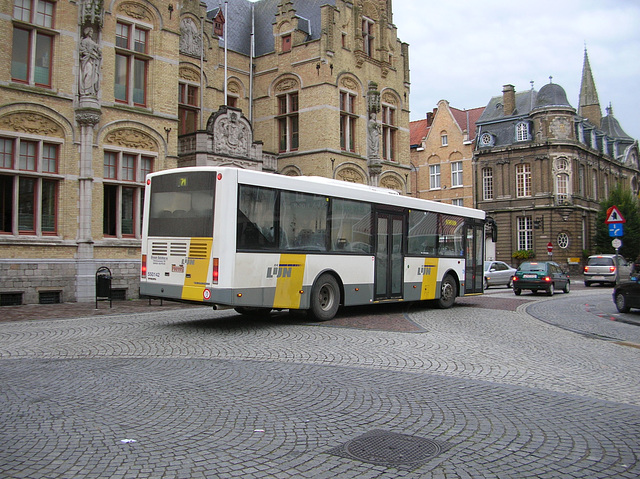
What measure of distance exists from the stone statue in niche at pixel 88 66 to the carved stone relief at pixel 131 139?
58.9 inches

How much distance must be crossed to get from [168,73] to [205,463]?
20.2 metres

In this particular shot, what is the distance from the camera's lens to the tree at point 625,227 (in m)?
53.4

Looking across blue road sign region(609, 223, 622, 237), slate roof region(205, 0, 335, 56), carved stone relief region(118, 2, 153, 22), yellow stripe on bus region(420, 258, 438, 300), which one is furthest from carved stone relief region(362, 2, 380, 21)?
yellow stripe on bus region(420, 258, 438, 300)

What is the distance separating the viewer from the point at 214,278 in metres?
11.1

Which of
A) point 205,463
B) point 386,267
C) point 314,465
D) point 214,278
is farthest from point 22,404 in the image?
point 386,267

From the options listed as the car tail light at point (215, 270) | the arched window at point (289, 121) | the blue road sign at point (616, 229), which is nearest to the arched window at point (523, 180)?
the arched window at point (289, 121)

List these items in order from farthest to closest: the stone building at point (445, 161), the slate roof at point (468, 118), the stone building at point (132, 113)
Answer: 1. the slate roof at point (468, 118)
2. the stone building at point (445, 161)
3. the stone building at point (132, 113)

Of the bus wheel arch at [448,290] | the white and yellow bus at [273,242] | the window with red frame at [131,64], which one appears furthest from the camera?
the window with red frame at [131,64]

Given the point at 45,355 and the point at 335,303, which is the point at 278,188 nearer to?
the point at 335,303

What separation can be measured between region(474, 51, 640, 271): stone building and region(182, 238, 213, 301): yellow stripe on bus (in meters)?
45.0

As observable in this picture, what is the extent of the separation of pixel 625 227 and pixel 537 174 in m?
9.05

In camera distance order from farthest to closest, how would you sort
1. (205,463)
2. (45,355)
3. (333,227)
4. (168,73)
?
(168,73), (333,227), (45,355), (205,463)

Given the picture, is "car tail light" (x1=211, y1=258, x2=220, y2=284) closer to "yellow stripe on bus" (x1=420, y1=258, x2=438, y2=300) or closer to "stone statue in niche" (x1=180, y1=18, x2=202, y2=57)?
"yellow stripe on bus" (x1=420, y1=258, x2=438, y2=300)

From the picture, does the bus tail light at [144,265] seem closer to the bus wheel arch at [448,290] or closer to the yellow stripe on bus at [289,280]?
the yellow stripe on bus at [289,280]
